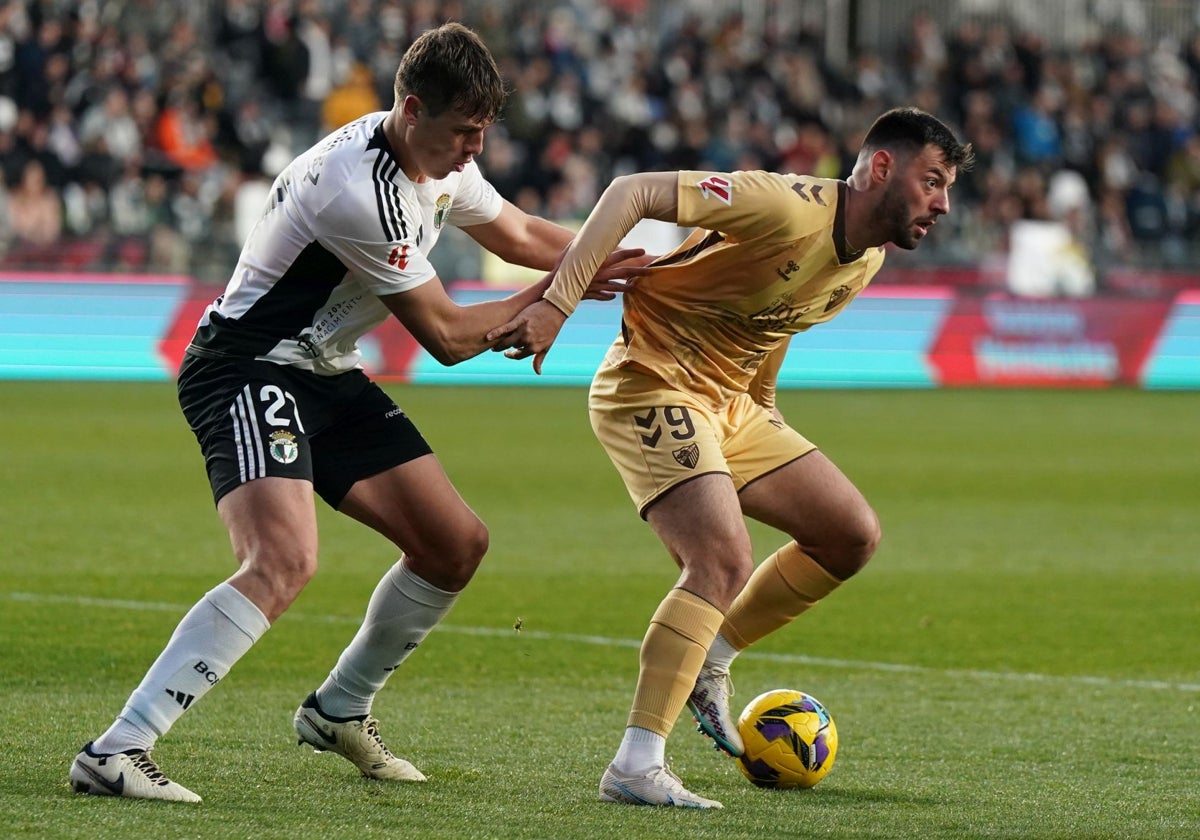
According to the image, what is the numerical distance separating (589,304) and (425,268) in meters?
15.9

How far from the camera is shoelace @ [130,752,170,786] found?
5.15 metres

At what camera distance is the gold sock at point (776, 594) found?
21.2ft

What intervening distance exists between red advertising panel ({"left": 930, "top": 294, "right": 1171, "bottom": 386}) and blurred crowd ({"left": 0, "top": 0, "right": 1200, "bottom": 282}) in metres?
1.65

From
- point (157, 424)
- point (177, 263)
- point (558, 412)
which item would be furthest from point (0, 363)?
point (558, 412)

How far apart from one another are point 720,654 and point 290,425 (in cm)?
181

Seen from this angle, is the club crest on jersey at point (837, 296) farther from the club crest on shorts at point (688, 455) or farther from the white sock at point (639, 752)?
the white sock at point (639, 752)

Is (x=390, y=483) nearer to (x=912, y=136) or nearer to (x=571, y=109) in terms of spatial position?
(x=912, y=136)

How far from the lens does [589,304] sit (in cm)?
2131

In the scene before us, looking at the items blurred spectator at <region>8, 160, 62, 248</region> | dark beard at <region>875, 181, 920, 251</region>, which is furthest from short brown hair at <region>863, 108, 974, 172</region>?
blurred spectator at <region>8, 160, 62, 248</region>

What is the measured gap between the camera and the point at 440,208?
18.9ft

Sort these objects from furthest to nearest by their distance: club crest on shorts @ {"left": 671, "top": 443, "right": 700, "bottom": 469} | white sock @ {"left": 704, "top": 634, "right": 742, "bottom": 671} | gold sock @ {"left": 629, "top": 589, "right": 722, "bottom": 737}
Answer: white sock @ {"left": 704, "top": 634, "right": 742, "bottom": 671} < club crest on shorts @ {"left": 671, "top": 443, "right": 700, "bottom": 469} < gold sock @ {"left": 629, "top": 589, "right": 722, "bottom": 737}

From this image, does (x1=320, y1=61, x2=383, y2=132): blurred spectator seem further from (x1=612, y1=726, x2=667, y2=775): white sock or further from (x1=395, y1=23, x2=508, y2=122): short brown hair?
(x1=612, y1=726, x2=667, y2=775): white sock

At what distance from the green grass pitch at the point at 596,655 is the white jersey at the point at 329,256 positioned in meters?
1.29

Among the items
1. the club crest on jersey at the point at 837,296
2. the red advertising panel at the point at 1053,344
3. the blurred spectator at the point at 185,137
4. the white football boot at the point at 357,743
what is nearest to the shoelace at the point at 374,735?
the white football boot at the point at 357,743
